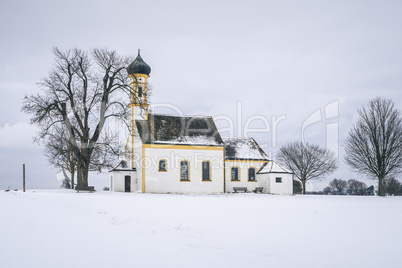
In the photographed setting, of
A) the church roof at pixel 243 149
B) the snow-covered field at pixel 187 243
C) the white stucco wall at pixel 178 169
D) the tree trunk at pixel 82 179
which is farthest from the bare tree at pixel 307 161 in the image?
the snow-covered field at pixel 187 243

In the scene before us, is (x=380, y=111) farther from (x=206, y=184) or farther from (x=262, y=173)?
(x=206, y=184)

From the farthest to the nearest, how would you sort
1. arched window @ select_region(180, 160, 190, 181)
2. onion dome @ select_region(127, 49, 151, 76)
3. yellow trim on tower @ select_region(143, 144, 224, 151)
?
onion dome @ select_region(127, 49, 151, 76), arched window @ select_region(180, 160, 190, 181), yellow trim on tower @ select_region(143, 144, 224, 151)

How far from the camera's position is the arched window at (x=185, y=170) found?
39156 mm

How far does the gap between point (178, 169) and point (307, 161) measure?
2204cm

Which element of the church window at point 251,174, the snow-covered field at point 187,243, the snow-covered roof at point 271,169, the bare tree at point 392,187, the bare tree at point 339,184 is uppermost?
the snow-covered field at point 187,243

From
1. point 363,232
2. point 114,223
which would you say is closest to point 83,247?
point 114,223

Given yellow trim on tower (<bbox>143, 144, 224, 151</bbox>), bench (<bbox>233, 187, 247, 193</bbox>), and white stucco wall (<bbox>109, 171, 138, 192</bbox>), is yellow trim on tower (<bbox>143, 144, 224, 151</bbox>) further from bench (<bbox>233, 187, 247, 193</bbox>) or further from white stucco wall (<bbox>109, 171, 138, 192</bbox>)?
bench (<bbox>233, 187, 247, 193</bbox>)

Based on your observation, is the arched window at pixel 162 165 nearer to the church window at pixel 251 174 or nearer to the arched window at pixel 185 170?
the arched window at pixel 185 170

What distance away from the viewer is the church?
38.1 metres

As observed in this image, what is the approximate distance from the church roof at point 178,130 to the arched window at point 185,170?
218cm

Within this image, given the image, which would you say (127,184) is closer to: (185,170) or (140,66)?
(185,170)

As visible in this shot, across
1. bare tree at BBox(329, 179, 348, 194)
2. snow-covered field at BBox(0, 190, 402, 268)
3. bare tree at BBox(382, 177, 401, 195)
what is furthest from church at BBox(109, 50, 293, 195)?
bare tree at BBox(329, 179, 348, 194)

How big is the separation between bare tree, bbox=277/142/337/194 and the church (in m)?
11.1

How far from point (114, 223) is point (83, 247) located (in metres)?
3.27
